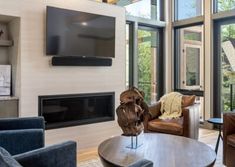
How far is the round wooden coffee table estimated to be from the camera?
205 centimetres

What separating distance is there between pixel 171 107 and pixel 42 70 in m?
2.00

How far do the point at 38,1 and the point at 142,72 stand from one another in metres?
2.83

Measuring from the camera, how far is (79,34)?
4008 mm

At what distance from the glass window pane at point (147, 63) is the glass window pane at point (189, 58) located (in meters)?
0.53

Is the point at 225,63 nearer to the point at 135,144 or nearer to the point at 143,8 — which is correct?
the point at 143,8

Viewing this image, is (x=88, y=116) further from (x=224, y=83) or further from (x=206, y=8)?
(x=206, y=8)

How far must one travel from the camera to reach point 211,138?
4.61 m

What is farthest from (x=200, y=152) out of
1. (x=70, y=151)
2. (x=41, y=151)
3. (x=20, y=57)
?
(x=20, y=57)

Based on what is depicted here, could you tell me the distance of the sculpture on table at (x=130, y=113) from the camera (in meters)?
2.38

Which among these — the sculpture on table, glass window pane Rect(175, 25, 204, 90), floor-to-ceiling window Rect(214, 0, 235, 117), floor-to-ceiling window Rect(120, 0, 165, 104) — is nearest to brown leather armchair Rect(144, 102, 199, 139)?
the sculpture on table

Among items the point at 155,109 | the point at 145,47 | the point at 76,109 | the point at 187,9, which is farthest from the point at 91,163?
the point at 187,9

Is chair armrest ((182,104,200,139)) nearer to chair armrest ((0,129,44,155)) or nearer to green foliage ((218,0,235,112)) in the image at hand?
green foliage ((218,0,235,112))

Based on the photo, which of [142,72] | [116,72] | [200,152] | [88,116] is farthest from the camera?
[142,72]

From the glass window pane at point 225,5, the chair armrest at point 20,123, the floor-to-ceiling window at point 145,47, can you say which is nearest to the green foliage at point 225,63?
the glass window pane at point 225,5
